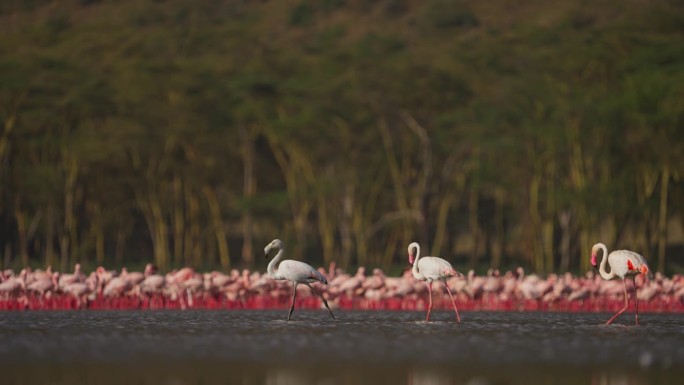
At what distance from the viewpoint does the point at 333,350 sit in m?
17.4

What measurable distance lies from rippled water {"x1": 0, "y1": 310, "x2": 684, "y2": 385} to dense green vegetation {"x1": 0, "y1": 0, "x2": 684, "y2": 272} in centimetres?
2367

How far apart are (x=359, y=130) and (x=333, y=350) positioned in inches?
1451

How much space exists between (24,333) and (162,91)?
33.7 metres

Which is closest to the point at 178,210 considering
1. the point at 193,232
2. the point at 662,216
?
the point at 193,232

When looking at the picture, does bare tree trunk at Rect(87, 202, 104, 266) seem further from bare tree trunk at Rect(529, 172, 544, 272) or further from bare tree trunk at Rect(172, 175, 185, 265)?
bare tree trunk at Rect(529, 172, 544, 272)

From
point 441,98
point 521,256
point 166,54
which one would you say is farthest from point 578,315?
point 521,256

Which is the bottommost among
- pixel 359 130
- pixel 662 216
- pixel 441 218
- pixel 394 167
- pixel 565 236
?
pixel 565 236

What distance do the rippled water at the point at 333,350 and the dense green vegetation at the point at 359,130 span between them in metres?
23.7

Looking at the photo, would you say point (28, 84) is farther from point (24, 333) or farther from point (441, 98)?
point (24, 333)

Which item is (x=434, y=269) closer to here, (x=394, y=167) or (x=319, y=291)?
(x=319, y=291)

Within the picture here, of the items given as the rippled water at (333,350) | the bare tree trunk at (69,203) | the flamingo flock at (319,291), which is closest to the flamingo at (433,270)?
the rippled water at (333,350)

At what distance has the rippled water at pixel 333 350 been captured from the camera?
14352 millimetres

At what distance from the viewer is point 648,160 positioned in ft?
155

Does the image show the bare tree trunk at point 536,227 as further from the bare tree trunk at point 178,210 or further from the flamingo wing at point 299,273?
the flamingo wing at point 299,273
